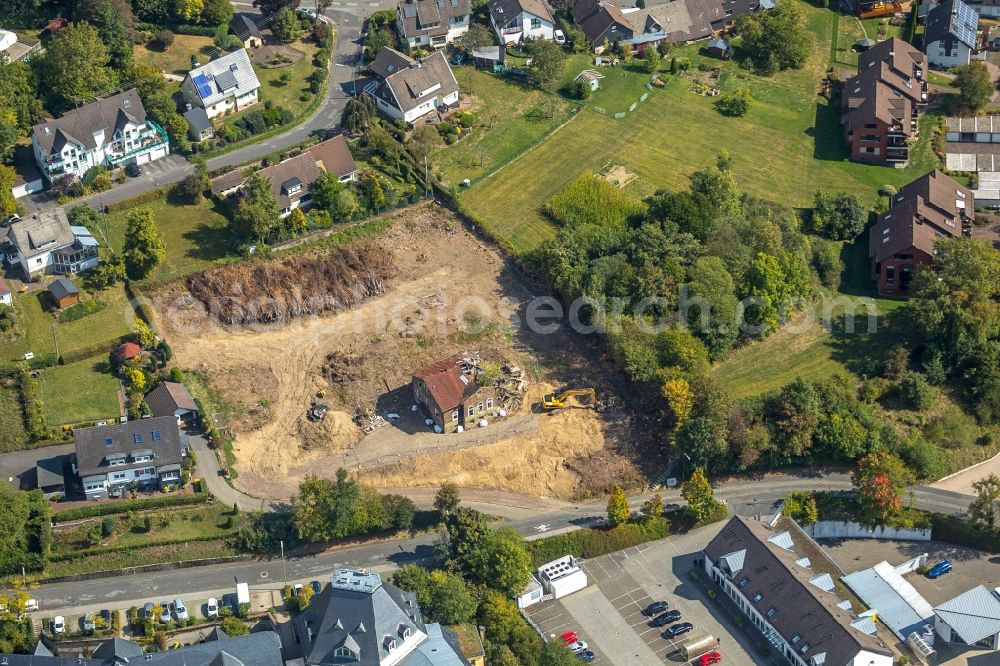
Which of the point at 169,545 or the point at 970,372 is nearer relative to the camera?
the point at 169,545

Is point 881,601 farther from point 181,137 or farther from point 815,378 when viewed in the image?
point 181,137

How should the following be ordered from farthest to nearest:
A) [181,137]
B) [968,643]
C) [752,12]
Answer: [752,12] < [181,137] < [968,643]

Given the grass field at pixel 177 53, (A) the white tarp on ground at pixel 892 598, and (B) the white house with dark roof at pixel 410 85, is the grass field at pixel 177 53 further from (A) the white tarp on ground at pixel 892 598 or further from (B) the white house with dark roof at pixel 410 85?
(A) the white tarp on ground at pixel 892 598

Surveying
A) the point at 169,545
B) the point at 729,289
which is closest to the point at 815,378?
the point at 729,289

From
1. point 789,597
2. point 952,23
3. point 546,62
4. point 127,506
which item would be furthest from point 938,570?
point 952,23

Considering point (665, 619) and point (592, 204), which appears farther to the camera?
point (592, 204)

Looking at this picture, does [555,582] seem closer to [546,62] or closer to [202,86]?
[546,62]

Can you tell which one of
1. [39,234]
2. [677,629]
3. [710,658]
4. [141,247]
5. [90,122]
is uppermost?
[90,122]
